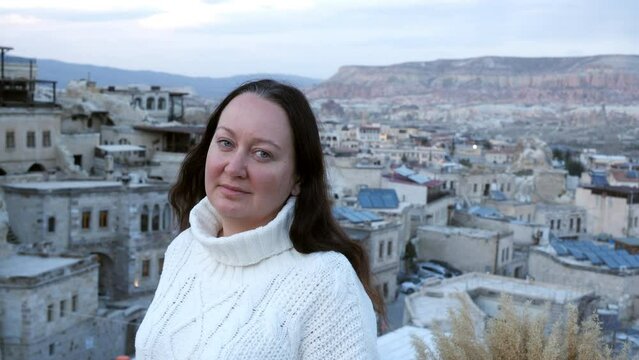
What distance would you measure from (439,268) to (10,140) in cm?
1550

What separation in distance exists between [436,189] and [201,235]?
134 ft

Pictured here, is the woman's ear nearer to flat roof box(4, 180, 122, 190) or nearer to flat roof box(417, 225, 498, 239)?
flat roof box(4, 180, 122, 190)

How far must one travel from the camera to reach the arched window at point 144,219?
27.0 metres

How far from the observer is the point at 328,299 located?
3121 millimetres

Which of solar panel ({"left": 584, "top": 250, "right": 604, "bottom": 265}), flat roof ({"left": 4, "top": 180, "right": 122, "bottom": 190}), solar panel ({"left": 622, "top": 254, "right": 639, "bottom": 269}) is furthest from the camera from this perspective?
solar panel ({"left": 584, "top": 250, "right": 604, "bottom": 265})

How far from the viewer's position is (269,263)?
3.32 metres

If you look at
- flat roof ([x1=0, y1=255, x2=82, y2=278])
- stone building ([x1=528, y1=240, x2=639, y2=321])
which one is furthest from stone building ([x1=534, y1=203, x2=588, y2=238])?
flat roof ([x1=0, y1=255, x2=82, y2=278])

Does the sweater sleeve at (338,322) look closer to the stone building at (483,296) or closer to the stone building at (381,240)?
the stone building at (483,296)

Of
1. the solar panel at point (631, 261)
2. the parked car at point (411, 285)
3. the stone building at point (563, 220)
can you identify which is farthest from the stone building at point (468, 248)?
the stone building at point (563, 220)

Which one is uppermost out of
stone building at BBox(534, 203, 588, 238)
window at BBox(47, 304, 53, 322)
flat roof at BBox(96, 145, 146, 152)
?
flat roof at BBox(96, 145, 146, 152)

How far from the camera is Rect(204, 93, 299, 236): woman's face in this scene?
10.8 feet

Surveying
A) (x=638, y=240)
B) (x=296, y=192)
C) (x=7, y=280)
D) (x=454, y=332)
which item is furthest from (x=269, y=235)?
(x=638, y=240)

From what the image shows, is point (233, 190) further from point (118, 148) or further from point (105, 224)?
point (118, 148)

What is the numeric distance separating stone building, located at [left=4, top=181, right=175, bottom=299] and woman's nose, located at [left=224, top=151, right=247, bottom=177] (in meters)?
22.7
